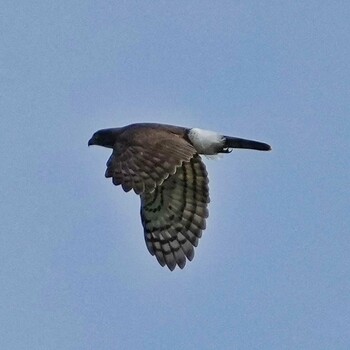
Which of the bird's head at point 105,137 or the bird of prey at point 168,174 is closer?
the bird of prey at point 168,174

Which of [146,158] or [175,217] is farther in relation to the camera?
[175,217]

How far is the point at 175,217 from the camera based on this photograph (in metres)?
25.0

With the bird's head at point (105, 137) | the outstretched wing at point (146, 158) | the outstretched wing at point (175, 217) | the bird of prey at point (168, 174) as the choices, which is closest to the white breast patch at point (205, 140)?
the bird of prey at point (168, 174)

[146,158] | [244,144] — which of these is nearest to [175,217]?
[244,144]

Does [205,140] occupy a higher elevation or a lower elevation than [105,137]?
lower

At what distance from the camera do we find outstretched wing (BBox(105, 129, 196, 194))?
73.1 feet

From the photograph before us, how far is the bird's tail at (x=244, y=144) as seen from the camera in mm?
23672

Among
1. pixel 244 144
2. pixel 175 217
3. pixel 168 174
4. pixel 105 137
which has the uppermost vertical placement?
pixel 105 137

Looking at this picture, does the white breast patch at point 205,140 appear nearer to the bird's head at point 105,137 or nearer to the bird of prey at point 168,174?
the bird of prey at point 168,174

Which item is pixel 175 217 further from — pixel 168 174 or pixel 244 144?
pixel 168 174

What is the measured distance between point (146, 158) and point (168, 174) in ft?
1.23

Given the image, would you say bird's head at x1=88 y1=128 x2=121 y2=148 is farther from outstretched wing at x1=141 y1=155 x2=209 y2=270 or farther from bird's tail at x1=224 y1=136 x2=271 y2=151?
bird's tail at x1=224 y1=136 x2=271 y2=151

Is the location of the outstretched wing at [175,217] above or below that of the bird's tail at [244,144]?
below

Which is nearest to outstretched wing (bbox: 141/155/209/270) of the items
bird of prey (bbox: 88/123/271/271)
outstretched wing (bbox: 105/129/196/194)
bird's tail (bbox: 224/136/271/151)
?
bird of prey (bbox: 88/123/271/271)
